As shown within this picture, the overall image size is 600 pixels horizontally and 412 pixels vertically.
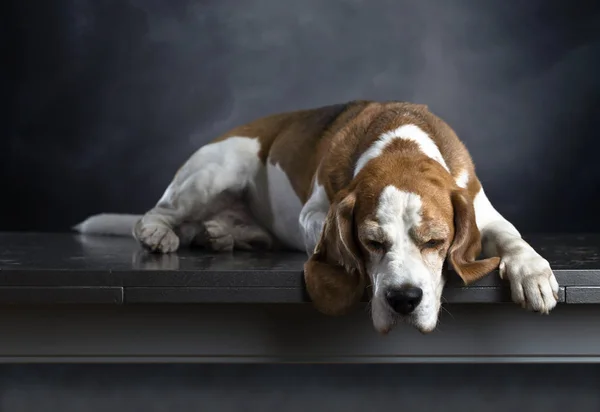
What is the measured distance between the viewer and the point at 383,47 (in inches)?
193

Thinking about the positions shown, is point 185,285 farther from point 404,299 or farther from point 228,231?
point 228,231

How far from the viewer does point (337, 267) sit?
108 inches

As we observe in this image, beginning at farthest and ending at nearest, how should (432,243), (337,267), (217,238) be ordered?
1. (217,238)
2. (337,267)
3. (432,243)

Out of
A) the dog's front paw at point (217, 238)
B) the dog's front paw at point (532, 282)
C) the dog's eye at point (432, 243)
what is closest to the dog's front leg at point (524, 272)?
the dog's front paw at point (532, 282)

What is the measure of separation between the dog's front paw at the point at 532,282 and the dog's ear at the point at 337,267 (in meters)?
0.37

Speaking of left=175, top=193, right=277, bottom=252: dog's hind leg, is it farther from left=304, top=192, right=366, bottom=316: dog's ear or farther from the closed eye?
the closed eye

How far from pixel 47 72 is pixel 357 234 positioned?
2631 millimetres

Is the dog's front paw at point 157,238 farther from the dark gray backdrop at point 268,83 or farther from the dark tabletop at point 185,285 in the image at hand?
the dark gray backdrop at point 268,83

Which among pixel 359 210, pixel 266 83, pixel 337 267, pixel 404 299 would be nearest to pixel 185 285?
pixel 337 267

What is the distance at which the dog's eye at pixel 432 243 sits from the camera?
2.61 meters

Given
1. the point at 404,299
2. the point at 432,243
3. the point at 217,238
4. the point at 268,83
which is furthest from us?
the point at 268,83

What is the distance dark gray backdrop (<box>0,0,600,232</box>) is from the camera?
4863 millimetres

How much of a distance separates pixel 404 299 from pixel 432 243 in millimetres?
175

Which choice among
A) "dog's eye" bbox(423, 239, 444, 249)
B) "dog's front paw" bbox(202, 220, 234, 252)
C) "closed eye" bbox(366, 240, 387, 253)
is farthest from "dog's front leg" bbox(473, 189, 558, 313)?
"dog's front paw" bbox(202, 220, 234, 252)
